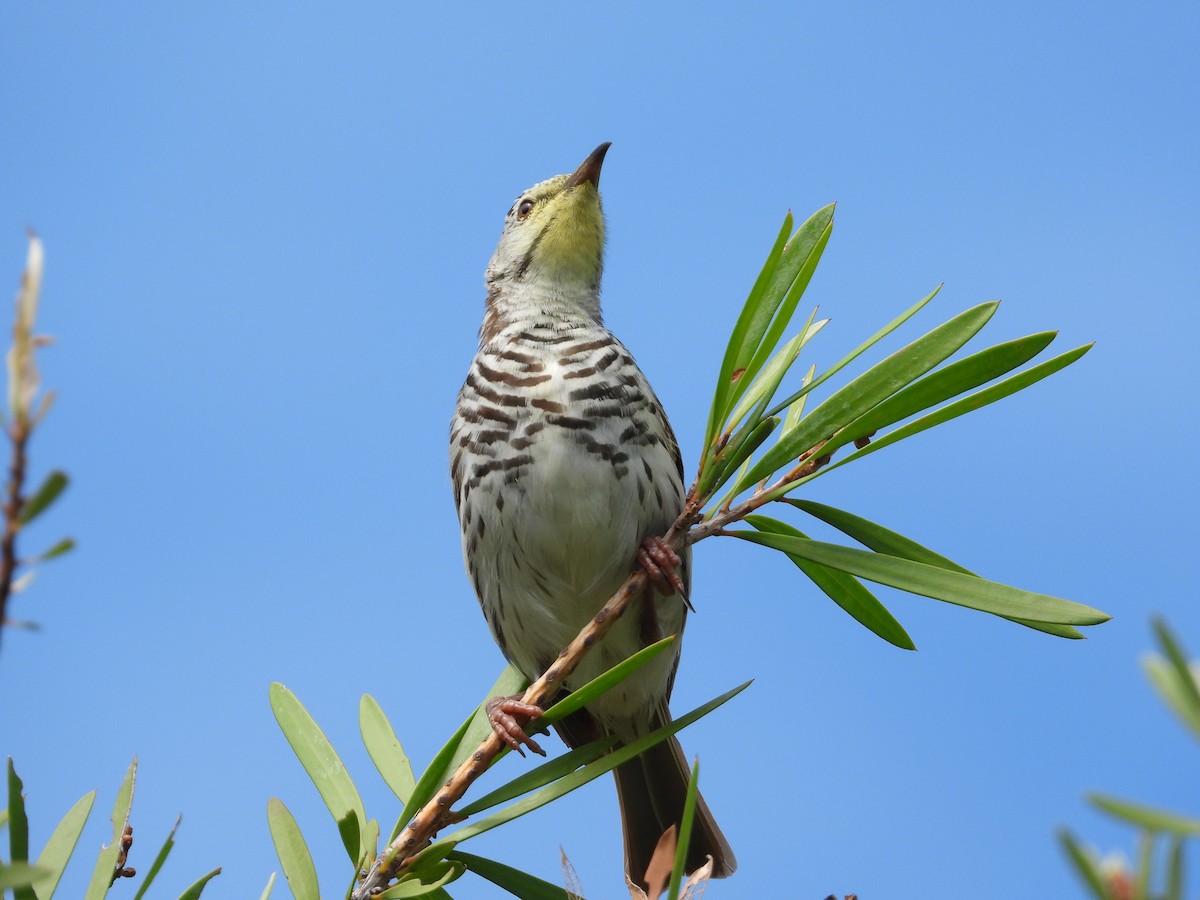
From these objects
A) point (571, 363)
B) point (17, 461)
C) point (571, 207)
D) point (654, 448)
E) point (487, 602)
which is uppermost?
point (571, 207)

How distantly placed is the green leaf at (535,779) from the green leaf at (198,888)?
1.99 feet

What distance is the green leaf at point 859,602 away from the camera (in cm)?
286

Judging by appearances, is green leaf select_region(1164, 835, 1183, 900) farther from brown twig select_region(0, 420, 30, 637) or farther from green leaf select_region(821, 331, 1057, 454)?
green leaf select_region(821, 331, 1057, 454)

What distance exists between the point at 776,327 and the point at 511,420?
1.64 m

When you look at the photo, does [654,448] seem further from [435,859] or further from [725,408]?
[435,859]

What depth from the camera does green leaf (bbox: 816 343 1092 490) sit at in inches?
90.3

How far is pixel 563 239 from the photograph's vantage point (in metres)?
5.29

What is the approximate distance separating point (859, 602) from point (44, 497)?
7.43ft

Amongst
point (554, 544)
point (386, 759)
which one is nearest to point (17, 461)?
point (386, 759)

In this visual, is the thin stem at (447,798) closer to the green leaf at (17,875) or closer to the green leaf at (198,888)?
the green leaf at (198,888)

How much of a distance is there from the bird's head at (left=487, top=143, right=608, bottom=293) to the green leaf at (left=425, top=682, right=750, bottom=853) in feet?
9.34

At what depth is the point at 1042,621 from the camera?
2293mm

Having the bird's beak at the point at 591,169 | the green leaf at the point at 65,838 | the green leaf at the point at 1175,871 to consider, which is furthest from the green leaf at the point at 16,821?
the bird's beak at the point at 591,169

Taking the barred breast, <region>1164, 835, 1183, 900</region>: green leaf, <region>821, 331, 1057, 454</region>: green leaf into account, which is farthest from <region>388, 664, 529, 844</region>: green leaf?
<region>1164, 835, 1183, 900</region>: green leaf
